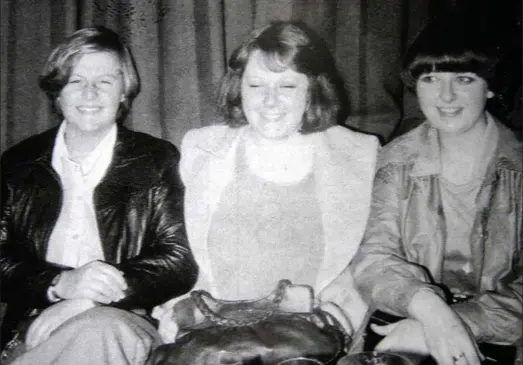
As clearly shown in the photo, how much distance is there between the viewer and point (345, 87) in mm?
1265

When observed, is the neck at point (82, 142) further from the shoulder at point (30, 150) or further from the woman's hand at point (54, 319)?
the woman's hand at point (54, 319)

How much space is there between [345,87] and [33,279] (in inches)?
29.9

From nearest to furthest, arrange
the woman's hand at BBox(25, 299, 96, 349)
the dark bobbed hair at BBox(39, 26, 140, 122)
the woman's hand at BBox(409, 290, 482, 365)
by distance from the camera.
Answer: the woman's hand at BBox(409, 290, 482, 365) → the woman's hand at BBox(25, 299, 96, 349) → the dark bobbed hair at BBox(39, 26, 140, 122)

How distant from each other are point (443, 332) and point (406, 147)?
0.39 m

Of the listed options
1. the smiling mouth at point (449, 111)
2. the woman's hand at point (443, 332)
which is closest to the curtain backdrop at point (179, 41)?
the smiling mouth at point (449, 111)

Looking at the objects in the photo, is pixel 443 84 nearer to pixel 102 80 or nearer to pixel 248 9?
pixel 248 9

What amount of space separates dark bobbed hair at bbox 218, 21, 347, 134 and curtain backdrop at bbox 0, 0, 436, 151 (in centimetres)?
2

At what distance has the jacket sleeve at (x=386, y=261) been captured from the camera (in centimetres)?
107

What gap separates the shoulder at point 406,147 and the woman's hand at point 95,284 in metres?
0.58

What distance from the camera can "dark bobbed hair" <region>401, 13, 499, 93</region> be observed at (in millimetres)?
1157

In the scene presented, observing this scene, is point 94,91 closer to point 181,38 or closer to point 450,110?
point 181,38

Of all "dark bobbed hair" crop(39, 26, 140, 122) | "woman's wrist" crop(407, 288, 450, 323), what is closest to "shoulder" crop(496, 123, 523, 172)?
"woman's wrist" crop(407, 288, 450, 323)

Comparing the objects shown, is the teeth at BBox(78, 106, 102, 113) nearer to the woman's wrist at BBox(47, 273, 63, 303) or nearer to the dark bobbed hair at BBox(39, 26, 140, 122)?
the dark bobbed hair at BBox(39, 26, 140, 122)

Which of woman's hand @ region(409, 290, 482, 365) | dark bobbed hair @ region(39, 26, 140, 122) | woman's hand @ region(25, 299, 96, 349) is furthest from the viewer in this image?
dark bobbed hair @ region(39, 26, 140, 122)
